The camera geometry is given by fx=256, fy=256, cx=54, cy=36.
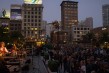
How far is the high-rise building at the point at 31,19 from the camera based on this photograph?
514 ft

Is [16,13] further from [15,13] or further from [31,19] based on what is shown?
[31,19]

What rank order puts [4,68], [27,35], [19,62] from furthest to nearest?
[27,35] < [19,62] < [4,68]

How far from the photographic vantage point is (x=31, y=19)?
161m

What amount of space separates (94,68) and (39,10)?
150 meters

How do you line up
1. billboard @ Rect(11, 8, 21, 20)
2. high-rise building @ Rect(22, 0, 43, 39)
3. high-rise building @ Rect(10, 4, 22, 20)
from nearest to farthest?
high-rise building @ Rect(10, 4, 22, 20) → billboard @ Rect(11, 8, 21, 20) → high-rise building @ Rect(22, 0, 43, 39)

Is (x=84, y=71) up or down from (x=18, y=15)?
down

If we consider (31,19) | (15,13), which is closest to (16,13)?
(15,13)

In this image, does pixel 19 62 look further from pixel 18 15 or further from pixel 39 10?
pixel 39 10

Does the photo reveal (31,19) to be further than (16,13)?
Yes

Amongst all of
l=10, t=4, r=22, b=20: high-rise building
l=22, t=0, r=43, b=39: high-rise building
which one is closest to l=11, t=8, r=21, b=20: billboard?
l=10, t=4, r=22, b=20: high-rise building

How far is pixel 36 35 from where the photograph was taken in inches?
6112

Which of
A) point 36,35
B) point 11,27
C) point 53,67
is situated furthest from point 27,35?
point 53,67

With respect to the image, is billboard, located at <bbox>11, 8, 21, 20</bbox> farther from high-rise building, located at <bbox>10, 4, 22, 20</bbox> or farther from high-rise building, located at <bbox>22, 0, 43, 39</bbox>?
high-rise building, located at <bbox>22, 0, 43, 39</bbox>

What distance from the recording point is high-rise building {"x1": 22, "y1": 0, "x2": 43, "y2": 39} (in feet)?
514
